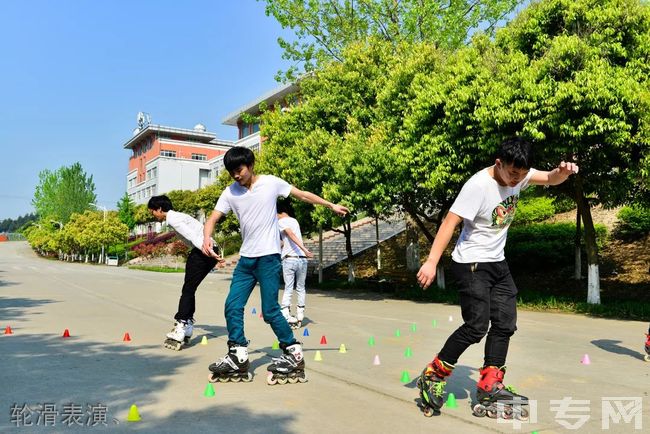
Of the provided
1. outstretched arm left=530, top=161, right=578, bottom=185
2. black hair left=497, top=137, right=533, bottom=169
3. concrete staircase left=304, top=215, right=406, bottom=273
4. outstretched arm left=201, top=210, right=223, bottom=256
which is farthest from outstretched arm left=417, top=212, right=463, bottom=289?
concrete staircase left=304, top=215, right=406, bottom=273

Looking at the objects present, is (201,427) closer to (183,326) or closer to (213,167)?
(183,326)

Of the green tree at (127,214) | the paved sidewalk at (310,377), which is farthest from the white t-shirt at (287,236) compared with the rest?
the green tree at (127,214)

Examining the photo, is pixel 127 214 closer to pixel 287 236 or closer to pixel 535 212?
pixel 535 212

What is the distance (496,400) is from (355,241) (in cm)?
2552

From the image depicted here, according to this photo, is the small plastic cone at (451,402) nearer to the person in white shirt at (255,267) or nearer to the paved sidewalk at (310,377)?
the paved sidewalk at (310,377)

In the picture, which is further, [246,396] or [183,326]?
[183,326]

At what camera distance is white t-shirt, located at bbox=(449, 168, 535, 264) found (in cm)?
394

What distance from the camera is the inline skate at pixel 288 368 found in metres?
4.80

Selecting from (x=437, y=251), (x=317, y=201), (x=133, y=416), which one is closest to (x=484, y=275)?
(x=437, y=251)

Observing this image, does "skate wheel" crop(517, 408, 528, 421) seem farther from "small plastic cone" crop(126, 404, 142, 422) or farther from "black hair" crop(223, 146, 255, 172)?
"black hair" crop(223, 146, 255, 172)

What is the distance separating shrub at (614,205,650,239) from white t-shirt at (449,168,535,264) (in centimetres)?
1602

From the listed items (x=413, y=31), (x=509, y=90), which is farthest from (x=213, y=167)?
(x=509, y=90)

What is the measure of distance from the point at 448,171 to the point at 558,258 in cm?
731

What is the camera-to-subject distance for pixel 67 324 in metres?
8.59
